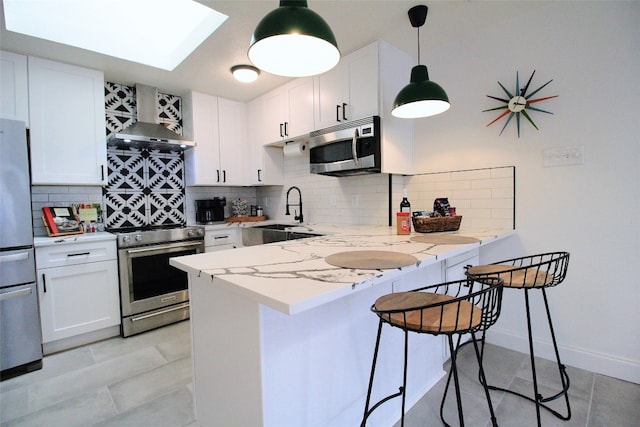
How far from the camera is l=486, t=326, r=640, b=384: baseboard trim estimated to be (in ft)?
6.04

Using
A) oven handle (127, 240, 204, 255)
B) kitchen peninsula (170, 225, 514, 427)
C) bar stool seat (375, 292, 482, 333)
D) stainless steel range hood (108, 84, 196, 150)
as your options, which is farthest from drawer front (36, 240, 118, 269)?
bar stool seat (375, 292, 482, 333)

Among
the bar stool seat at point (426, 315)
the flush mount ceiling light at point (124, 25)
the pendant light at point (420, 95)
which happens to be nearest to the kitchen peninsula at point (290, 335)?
the bar stool seat at point (426, 315)

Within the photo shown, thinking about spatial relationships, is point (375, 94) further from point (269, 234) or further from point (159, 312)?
point (159, 312)

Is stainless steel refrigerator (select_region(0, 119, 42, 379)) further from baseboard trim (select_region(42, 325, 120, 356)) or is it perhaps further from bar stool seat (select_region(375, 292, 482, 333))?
bar stool seat (select_region(375, 292, 482, 333))

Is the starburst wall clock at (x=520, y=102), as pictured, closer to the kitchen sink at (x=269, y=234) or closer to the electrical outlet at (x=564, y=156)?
the electrical outlet at (x=564, y=156)

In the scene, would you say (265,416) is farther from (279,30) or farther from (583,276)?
(583,276)

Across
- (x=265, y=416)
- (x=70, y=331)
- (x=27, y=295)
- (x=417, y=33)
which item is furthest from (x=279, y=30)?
(x=70, y=331)

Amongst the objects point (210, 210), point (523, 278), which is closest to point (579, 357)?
point (523, 278)

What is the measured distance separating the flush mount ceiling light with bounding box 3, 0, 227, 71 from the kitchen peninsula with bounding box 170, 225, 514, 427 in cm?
186

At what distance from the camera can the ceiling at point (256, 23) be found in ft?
6.40

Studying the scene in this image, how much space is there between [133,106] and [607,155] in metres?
4.12

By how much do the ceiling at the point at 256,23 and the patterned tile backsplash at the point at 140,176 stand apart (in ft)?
0.99

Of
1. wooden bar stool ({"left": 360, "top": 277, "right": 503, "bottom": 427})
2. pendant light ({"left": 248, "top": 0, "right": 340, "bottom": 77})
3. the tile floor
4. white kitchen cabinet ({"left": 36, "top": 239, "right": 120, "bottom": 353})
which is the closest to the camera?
wooden bar stool ({"left": 360, "top": 277, "right": 503, "bottom": 427})

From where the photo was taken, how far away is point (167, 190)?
3475 millimetres
